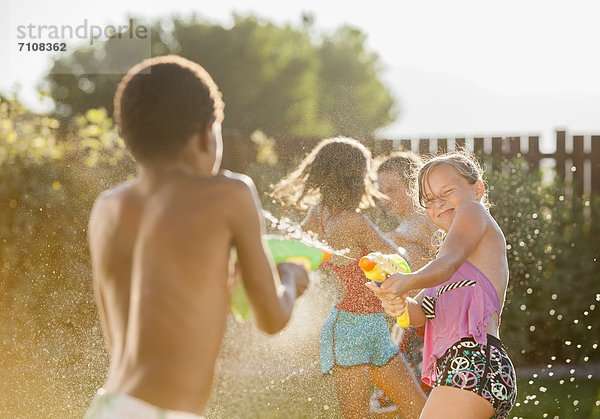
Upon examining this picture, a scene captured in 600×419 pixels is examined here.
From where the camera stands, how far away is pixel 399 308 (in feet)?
10.5

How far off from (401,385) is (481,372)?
124cm

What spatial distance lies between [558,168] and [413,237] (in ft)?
14.8

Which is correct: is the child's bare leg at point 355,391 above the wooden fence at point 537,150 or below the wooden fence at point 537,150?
below

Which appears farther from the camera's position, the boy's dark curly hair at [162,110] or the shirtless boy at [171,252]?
the boy's dark curly hair at [162,110]

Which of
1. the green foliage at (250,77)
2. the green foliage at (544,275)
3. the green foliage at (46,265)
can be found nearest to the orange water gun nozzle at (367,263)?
the green foliage at (46,265)

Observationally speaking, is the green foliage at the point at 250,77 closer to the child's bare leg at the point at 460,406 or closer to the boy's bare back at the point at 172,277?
the child's bare leg at the point at 460,406

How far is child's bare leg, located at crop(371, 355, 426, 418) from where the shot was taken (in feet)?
13.6

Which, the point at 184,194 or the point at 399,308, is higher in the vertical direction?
the point at 184,194

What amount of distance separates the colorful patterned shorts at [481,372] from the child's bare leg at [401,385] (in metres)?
1.08

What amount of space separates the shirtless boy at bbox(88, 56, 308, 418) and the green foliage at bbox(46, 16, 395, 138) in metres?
41.7

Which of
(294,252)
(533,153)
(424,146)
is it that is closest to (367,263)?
(294,252)

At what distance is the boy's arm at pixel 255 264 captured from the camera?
81.9 inches

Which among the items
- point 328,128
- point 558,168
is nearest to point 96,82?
point 328,128

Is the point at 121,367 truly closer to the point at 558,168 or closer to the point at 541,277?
the point at 541,277
